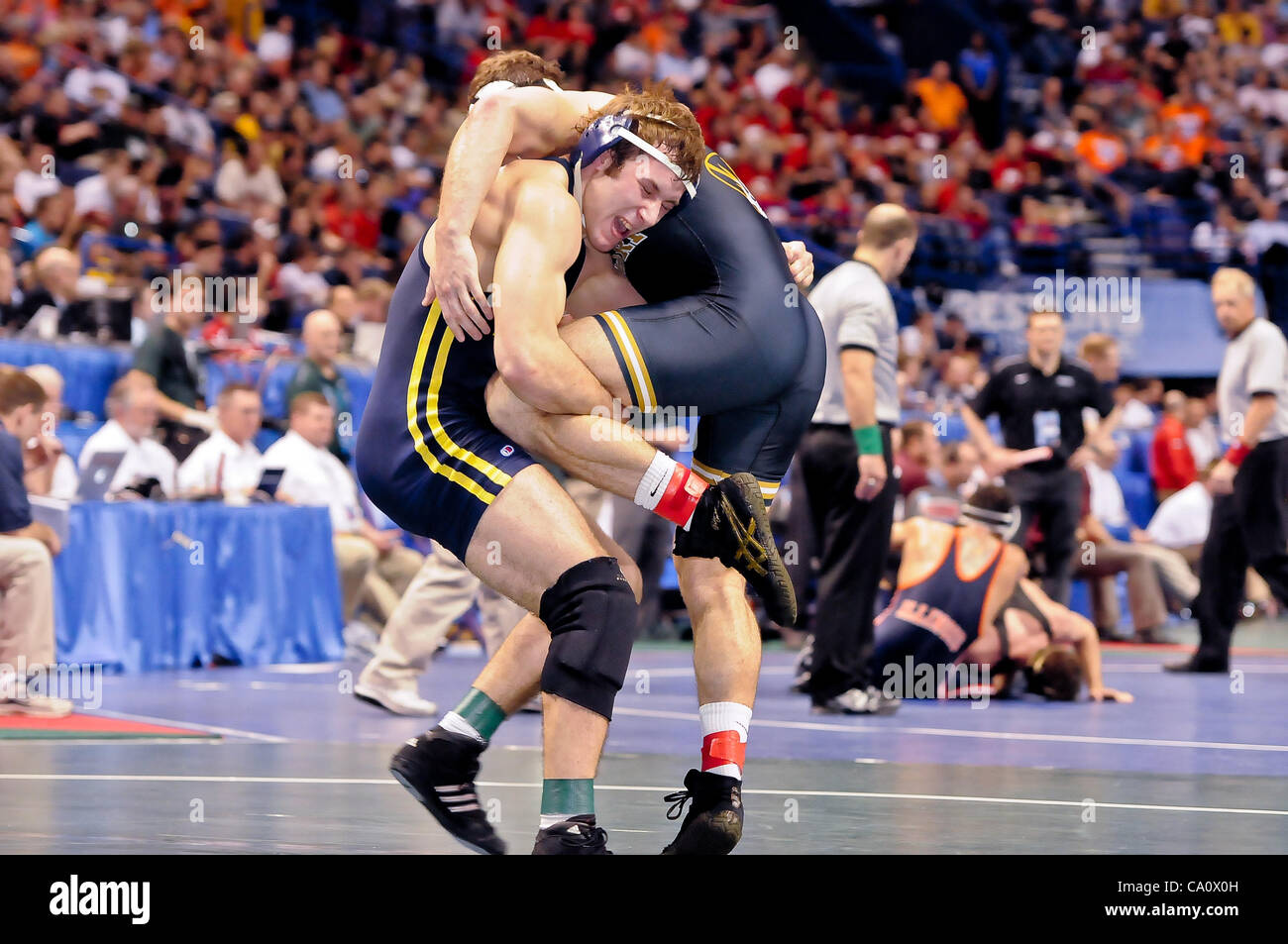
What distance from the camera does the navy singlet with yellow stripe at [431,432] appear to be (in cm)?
371

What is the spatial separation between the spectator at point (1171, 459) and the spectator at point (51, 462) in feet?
27.1

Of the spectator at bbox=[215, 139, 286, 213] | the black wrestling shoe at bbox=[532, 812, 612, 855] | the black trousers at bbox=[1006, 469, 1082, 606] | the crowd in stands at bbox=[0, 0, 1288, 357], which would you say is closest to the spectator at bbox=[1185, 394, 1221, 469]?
the crowd in stands at bbox=[0, 0, 1288, 357]

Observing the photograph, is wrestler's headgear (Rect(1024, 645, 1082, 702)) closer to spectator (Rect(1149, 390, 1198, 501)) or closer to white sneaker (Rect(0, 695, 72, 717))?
white sneaker (Rect(0, 695, 72, 717))

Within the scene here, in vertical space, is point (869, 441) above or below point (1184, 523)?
below

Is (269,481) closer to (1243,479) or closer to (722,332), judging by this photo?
(1243,479)

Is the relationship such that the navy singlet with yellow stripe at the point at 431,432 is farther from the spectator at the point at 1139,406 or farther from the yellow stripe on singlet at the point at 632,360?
the spectator at the point at 1139,406

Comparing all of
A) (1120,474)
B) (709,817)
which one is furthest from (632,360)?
(1120,474)

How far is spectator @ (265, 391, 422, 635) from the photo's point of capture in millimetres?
9703

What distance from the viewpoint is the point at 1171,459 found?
13688 mm

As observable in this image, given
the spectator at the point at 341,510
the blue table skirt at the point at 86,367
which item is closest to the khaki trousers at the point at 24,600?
the spectator at the point at 341,510

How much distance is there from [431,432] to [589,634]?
0.60 meters
